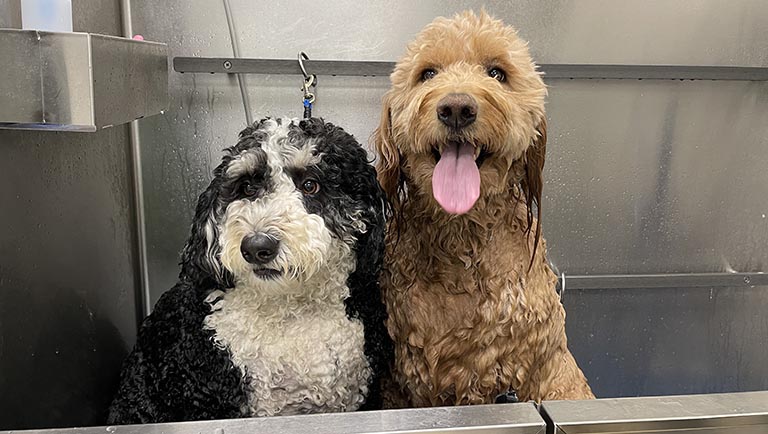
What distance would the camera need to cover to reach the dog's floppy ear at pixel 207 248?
3.51ft

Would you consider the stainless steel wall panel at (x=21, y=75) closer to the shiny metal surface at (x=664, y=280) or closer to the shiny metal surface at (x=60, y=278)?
the shiny metal surface at (x=60, y=278)

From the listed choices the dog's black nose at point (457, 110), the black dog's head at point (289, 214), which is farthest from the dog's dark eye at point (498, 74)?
the black dog's head at point (289, 214)

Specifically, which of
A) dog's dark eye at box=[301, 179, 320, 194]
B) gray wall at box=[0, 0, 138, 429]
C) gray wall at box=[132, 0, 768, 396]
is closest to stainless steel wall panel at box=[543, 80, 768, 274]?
gray wall at box=[132, 0, 768, 396]

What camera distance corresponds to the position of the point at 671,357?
1.86m

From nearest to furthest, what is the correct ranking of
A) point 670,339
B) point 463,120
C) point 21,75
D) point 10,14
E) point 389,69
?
point 21,75 → point 10,14 → point 463,120 → point 389,69 → point 670,339

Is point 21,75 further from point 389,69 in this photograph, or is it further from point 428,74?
point 389,69

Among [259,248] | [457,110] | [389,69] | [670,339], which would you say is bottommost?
[670,339]

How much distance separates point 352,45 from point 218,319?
826mm

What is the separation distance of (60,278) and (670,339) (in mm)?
1560

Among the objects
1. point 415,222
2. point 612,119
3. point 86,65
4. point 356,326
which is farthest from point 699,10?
point 86,65

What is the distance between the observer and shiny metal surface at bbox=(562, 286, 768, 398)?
1818 millimetres

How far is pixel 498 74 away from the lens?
108 cm

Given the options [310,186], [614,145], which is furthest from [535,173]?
[614,145]

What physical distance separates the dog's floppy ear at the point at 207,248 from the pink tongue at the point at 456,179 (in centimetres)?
36
